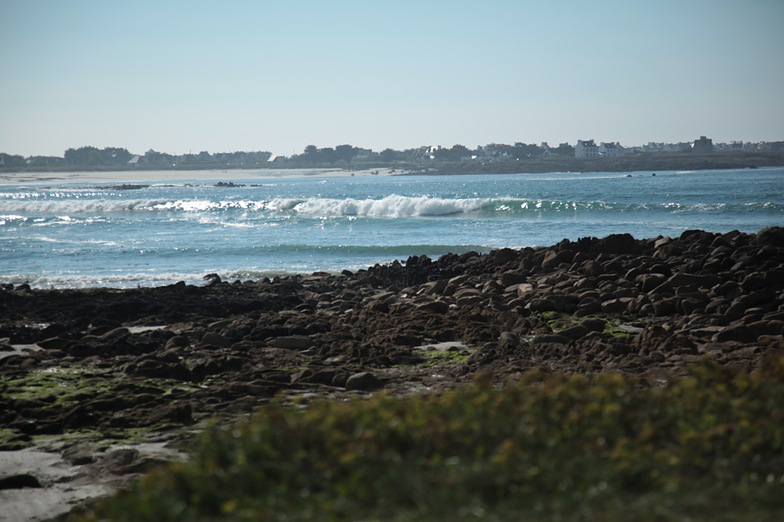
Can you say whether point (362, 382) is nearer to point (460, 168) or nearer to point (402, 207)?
point (402, 207)

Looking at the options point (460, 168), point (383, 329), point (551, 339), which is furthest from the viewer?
point (460, 168)

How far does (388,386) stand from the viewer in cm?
909

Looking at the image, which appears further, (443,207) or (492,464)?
(443,207)

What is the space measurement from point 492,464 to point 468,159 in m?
167

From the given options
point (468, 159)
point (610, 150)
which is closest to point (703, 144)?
point (610, 150)

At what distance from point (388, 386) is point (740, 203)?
141 ft

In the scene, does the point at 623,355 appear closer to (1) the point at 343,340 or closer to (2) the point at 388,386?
(2) the point at 388,386

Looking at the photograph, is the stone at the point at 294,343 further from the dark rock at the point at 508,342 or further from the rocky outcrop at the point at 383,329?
the dark rock at the point at 508,342

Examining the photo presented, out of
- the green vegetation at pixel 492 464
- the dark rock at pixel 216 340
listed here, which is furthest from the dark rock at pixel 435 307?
the green vegetation at pixel 492 464

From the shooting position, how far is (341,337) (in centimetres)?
1198

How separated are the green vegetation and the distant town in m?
122

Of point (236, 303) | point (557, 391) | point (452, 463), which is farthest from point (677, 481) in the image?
point (236, 303)

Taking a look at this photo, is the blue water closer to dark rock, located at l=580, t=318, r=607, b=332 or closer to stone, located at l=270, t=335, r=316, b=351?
stone, located at l=270, t=335, r=316, b=351

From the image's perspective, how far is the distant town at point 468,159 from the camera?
126750 millimetres
